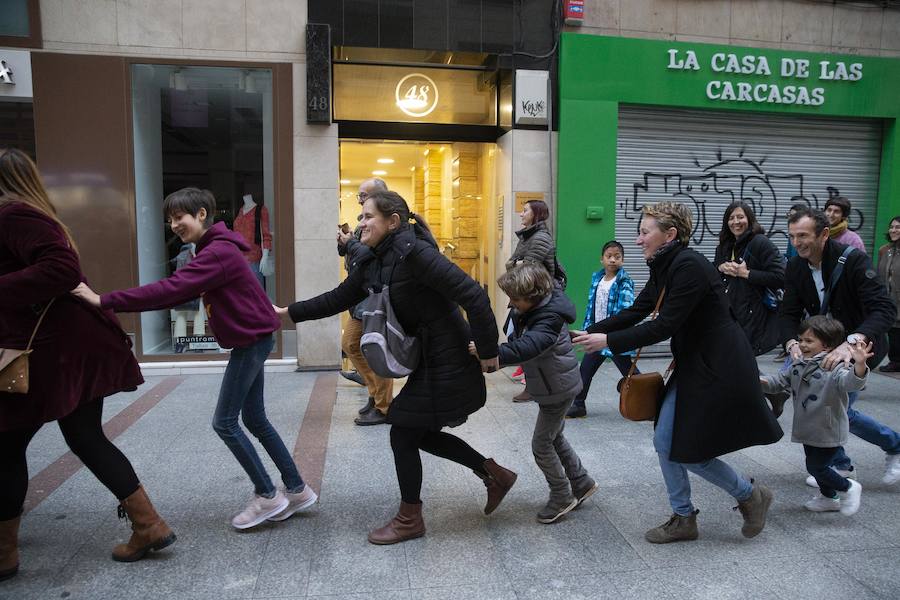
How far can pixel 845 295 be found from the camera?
4.04 metres

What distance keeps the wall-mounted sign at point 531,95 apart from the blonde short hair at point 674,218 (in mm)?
4933

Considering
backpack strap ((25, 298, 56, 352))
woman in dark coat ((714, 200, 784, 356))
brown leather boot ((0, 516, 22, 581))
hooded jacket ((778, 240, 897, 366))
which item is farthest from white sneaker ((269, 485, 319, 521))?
woman in dark coat ((714, 200, 784, 356))

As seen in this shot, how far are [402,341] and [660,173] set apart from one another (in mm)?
6385

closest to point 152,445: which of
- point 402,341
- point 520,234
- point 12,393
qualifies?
point 12,393

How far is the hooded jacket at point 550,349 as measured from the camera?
10.9 ft

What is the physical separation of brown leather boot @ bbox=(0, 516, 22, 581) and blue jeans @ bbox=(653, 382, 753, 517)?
3096mm

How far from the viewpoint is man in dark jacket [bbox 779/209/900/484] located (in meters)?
3.86

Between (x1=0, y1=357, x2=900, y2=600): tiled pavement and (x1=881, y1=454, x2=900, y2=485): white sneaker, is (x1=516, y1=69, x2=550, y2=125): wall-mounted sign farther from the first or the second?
(x1=881, y1=454, x2=900, y2=485): white sneaker

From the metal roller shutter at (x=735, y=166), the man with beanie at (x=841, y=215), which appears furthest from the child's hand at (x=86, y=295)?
the metal roller shutter at (x=735, y=166)

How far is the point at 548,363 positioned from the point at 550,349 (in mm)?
73

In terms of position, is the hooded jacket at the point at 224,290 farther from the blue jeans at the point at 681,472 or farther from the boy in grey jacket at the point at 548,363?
the blue jeans at the point at 681,472

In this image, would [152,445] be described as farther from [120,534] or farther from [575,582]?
[575,582]

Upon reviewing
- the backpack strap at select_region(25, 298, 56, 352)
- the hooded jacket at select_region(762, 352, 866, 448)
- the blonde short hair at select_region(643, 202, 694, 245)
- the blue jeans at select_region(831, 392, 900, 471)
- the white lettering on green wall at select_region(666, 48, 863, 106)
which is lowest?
the blue jeans at select_region(831, 392, 900, 471)

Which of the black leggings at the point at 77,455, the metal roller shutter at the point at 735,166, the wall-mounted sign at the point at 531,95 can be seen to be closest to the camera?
the black leggings at the point at 77,455
